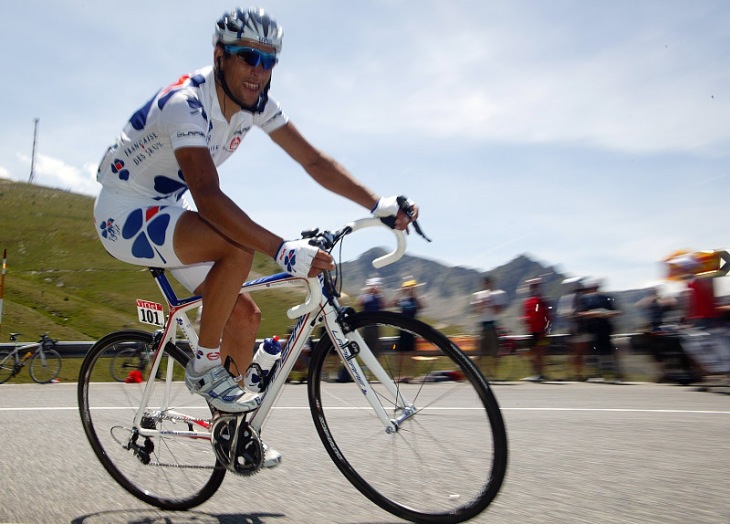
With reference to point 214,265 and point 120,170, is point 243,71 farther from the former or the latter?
point 214,265

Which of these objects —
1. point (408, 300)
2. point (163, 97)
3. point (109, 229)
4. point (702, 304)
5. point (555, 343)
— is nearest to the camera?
point (163, 97)

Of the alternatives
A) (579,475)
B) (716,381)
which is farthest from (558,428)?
(716,381)

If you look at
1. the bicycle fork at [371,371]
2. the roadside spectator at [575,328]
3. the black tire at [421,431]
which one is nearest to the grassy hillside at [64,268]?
the roadside spectator at [575,328]

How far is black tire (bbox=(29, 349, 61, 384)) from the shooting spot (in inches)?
579

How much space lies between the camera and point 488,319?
12391 mm

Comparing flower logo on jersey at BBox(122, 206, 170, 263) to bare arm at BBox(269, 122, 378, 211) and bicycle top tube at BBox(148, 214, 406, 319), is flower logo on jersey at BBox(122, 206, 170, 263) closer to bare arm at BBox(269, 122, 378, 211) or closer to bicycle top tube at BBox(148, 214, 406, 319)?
bicycle top tube at BBox(148, 214, 406, 319)

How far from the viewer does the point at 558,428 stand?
6020 millimetres

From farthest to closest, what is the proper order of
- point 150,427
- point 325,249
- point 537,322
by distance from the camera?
point 537,322, point 150,427, point 325,249

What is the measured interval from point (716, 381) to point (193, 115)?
29.6 ft

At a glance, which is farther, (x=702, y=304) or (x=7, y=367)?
(x=7, y=367)

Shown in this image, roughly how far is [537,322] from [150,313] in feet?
32.1

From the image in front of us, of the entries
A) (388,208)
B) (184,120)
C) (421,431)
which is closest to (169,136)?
(184,120)

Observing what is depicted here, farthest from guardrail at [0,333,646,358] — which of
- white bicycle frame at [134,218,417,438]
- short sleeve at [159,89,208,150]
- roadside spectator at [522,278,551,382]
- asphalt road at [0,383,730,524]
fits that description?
short sleeve at [159,89,208,150]

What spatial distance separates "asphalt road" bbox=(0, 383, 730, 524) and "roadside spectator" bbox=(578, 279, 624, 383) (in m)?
5.01
